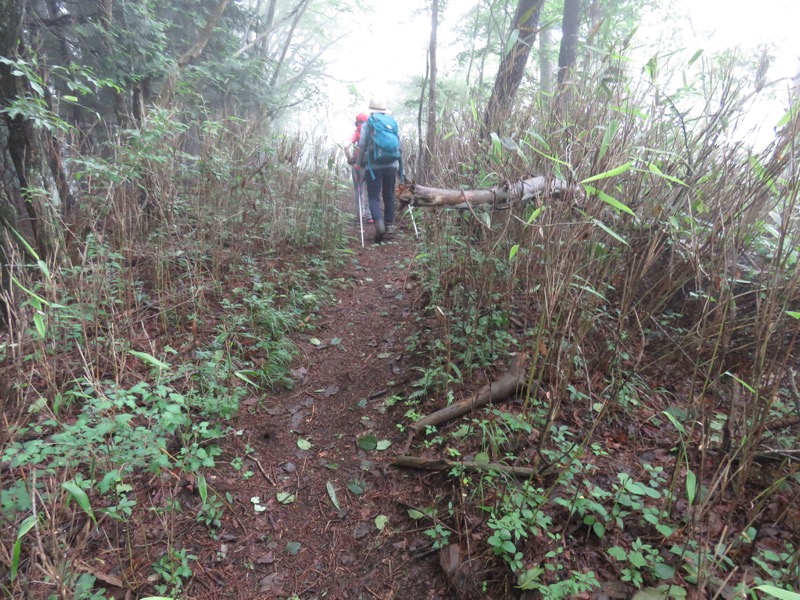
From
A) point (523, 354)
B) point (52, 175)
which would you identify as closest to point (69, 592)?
point (523, 354)

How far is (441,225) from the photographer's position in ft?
11.0

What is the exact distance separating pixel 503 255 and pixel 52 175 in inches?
158

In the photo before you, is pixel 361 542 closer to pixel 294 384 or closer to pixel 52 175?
pixel 294 384

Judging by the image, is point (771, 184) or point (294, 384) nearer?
point (771, 184)

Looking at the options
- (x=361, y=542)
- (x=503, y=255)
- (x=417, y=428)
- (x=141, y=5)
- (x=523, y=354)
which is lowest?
(x=361, y=542)

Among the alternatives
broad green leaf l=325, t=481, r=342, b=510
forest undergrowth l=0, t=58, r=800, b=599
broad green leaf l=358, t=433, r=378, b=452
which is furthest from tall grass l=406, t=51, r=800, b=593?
broad green leaf l=325, t=481, r=342, b=510

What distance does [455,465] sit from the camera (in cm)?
200

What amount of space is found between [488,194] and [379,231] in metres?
3.60

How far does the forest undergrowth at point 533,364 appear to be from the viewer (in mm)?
1580

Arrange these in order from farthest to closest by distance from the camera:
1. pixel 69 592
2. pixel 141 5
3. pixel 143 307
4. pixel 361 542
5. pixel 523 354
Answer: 1. pixel 141 5
2. pixel 143 307
3. pixel 523 354
4. pixel 361 542
5. pixel 69 592

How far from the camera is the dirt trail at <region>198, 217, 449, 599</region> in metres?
1.84

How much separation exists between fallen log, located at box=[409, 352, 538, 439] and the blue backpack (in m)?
3.87

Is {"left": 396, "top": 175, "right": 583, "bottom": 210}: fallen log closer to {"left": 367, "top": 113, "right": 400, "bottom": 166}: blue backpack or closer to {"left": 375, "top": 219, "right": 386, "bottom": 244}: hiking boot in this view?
{"left": 367, "top": 113, "right": 400, "bottom": 166}: blue backpack

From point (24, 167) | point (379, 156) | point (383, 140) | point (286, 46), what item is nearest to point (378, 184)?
point (379, 156)
